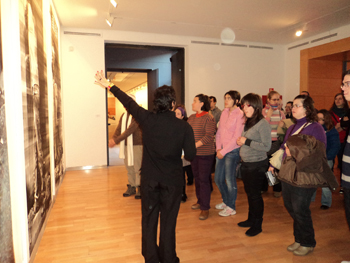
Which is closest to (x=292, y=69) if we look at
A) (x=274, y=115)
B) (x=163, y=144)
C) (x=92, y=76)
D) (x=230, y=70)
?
(x=230, y=70)

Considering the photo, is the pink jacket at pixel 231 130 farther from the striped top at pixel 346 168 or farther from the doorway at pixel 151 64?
the doorway at pixel 151 64

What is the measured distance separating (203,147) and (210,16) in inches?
141

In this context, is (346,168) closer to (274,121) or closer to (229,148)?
(229,148)

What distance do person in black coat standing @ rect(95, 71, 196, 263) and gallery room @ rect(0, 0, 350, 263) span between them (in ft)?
1.72

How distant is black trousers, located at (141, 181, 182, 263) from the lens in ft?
6.88

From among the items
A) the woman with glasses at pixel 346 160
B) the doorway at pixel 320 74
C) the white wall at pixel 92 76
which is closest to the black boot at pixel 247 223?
the woman with glasses at pixel 346 160

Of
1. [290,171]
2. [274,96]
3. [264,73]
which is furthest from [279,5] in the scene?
[290,171]

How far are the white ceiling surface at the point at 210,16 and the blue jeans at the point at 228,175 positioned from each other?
10.2 feet

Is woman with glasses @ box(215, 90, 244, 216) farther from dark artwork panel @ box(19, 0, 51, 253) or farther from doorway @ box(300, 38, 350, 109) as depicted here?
doorway @ box(300, 38, 350, 109)

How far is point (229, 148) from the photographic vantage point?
324 centimetres

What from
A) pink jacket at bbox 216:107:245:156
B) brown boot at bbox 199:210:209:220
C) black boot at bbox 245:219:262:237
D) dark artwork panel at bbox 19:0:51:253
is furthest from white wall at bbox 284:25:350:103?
dark artwork panel at bbox 19:0:51:253

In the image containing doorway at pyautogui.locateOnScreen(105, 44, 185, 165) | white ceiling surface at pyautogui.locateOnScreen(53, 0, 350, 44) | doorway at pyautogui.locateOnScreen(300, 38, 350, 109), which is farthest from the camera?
doorway at pyautogui.locateOnScreen(105, 44, 185, 165)

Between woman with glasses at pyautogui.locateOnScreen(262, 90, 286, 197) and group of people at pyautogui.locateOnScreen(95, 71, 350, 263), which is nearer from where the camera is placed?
group of people at pyautogui.locateOnScreen(95, 71, 350, 263)

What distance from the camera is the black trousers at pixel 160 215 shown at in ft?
6.88
